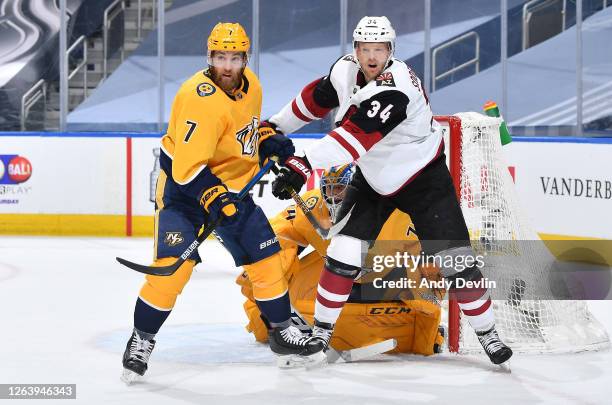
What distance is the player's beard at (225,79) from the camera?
3.96 m

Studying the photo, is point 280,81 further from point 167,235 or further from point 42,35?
point 167,235

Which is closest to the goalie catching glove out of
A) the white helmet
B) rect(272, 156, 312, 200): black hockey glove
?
rect(272, 156, 312, 200): black hockey glove

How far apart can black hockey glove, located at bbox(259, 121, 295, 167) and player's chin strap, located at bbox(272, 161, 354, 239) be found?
0.05 metres

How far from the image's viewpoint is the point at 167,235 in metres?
3.93

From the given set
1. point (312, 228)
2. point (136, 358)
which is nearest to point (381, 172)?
point (312, 228)

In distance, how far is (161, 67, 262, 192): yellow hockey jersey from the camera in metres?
3.82

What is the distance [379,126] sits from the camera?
389cm

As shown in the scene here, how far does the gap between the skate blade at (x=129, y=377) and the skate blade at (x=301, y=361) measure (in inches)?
20.8

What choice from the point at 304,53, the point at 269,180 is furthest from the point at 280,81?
the point at 269,180

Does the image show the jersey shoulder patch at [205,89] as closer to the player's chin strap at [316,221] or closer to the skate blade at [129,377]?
the player's chin strap at [316,221]

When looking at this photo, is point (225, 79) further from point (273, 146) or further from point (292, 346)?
point (292, 346)

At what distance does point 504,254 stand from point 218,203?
1.24 meters

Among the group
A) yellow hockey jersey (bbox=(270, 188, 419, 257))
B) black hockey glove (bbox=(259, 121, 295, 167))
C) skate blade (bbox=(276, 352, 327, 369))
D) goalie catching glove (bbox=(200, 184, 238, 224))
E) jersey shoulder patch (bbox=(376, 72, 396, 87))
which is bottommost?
skate blade (bbox=(276, 352, 327, 369))

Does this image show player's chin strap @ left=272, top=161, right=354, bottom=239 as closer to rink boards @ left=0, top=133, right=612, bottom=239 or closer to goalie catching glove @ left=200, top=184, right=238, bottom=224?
goalie catching glove @ left=200, top=184, right=238, bottom=224
